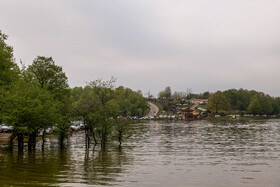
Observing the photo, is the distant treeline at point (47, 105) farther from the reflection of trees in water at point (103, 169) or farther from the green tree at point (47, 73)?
the reflection of trees in water at point (103, 169)

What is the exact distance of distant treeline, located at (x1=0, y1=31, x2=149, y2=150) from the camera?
94.4 feet

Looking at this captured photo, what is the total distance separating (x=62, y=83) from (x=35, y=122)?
20.0 metres

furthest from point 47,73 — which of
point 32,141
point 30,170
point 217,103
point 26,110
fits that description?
point 217,103

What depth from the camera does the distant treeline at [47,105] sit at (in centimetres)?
2877

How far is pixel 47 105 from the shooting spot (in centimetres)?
3153

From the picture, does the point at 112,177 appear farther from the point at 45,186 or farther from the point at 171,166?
the point at 171,166

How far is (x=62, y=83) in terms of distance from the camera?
49.2m

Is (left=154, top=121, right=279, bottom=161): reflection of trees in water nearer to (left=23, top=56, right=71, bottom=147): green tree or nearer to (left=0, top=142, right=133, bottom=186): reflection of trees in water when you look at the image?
(left=0, top=142, right=133, bottom=186): reflection of trees in water

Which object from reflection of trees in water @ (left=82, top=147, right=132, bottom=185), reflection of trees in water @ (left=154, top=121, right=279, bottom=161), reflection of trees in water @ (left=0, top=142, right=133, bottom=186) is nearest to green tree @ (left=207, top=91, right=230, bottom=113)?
reflection of trees in water @ (left=154, top=121, right=279, bottom=161)

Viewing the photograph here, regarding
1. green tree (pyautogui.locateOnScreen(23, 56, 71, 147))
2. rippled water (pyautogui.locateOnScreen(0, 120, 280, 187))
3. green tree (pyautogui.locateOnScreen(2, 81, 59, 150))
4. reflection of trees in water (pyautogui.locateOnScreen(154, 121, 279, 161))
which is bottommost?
reflection of trees in water (pyautogui.locateOnScreen(154, 121, 279, 161))

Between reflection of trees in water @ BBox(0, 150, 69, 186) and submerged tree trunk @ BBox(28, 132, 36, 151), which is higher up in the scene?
submerged tree trunk @ BBox(28, 132, 36, 151)

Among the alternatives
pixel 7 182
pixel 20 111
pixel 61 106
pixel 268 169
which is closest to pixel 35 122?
pixel 20 111

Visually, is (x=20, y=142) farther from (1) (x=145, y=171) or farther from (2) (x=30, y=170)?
(1) (x=145, y=171)

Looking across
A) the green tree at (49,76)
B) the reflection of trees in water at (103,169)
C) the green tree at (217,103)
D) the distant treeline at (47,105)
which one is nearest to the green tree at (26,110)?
the distant treeline at (47,105)
